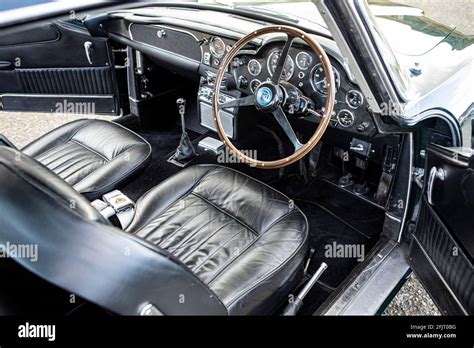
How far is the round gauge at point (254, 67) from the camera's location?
194cm

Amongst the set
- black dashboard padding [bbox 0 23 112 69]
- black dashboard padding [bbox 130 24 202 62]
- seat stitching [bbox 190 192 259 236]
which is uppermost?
black dashboard padding [bbox 130 24 202 62]

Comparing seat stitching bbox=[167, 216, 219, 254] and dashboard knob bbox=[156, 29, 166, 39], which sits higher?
dashboard knob bbox=[156, 29, 166, 39]

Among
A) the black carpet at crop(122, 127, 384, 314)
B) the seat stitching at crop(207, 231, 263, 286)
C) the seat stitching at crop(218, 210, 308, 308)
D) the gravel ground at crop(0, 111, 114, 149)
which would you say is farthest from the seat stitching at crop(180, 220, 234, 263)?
the gravel ground at crop(0, 111, 114, 149)

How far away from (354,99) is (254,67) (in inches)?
20.4

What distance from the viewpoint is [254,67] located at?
196 cm

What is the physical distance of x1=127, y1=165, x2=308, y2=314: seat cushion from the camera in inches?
54.5

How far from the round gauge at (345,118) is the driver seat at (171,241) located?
396mm

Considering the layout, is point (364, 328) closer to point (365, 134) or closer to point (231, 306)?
point (231, 306)

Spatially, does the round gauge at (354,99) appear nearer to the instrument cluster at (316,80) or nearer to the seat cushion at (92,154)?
the instrument cluster at (316,80)

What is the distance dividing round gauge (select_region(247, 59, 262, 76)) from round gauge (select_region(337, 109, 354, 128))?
17.3 inches

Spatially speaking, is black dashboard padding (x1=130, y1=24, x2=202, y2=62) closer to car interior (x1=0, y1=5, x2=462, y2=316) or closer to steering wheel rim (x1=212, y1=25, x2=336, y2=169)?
car interior (x1=0, y1=5, x2=462, y2=316)

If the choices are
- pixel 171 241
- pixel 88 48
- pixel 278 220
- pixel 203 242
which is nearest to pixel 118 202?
pixel 171 241

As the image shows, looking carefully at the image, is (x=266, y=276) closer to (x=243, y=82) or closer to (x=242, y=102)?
(x=242, y=102)

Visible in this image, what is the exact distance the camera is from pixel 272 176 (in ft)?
8.43
